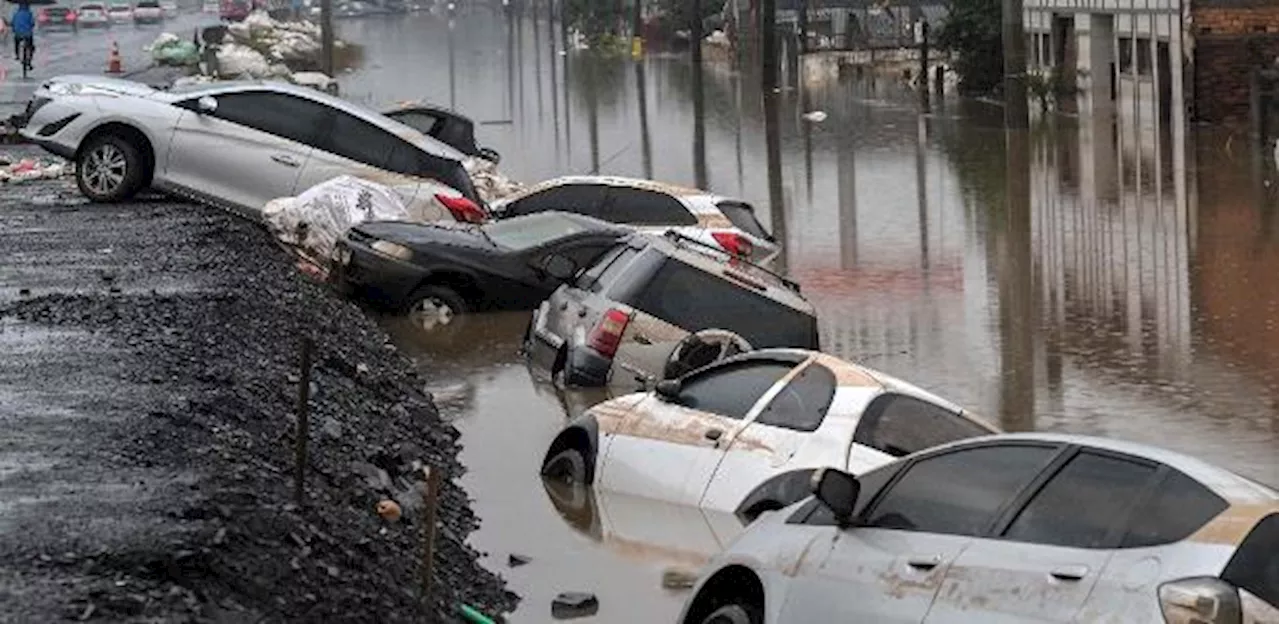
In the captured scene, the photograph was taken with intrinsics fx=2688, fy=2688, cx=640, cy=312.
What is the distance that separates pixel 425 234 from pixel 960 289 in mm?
6176

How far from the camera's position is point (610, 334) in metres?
19.9

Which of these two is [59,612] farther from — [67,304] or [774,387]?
[67,304]

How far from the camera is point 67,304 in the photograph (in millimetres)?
19203

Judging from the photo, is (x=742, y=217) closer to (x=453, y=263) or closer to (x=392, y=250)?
(x=453, y=263)

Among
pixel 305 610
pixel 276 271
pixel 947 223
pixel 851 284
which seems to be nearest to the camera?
pixel 305 610

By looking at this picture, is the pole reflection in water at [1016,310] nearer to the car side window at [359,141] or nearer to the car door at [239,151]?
the car side window at [359,141]

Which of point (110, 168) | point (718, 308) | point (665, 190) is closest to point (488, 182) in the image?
point (665, 190)

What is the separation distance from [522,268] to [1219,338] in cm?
616

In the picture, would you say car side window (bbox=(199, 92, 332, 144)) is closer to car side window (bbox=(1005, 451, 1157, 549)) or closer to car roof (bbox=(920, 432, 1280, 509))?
car roof (bbox=(920, 432, 1280, 509))

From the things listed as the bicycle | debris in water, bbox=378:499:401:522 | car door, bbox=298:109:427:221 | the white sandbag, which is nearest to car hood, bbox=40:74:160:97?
car door, bbox=298:109:427:221

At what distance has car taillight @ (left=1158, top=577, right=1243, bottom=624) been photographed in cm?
790

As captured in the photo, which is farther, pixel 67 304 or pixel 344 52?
pixel 344 52

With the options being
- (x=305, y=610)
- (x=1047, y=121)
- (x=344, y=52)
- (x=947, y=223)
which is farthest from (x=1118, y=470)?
(x=344, y=52)

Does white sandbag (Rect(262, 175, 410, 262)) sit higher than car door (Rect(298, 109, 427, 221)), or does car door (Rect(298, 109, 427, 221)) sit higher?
car door (Rect(298, 109, 427, 221))
